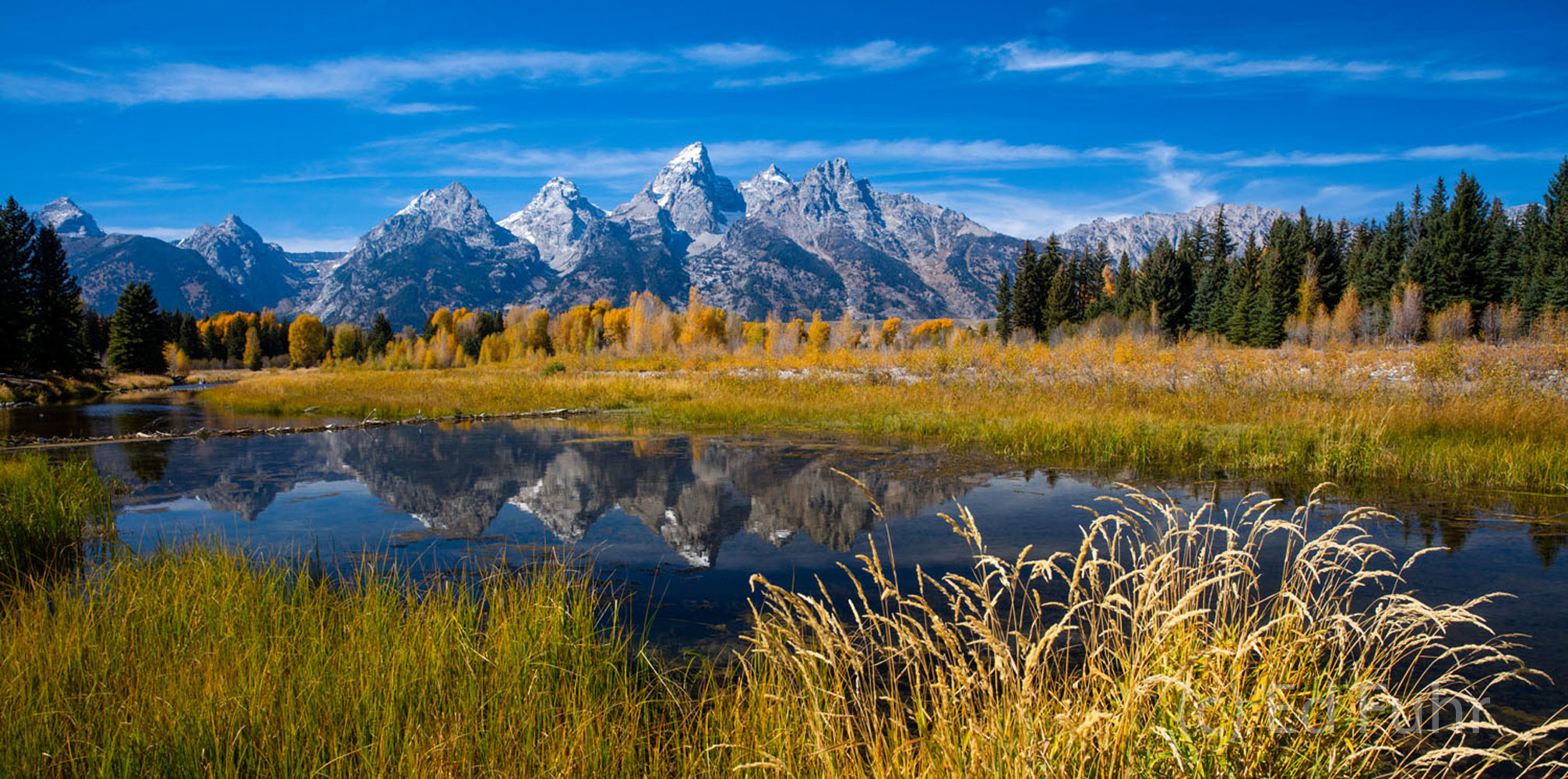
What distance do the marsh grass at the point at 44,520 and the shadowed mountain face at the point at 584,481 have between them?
1198 mm

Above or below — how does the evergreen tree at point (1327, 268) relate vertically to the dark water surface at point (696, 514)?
above

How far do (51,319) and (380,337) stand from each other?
5027 centimetres

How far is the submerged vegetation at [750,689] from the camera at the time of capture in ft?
6.52

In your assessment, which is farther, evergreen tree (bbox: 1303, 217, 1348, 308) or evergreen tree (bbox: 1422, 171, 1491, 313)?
evergreen tree (bbox: 1303, 217, 1348, 308)

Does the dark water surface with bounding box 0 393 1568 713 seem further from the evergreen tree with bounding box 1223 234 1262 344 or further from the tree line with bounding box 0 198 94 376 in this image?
the evergreen tree with bounding box 1223 234 1262 344

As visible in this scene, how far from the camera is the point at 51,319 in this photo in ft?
134

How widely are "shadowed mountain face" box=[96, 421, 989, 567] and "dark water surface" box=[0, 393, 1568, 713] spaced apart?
5 centimetres

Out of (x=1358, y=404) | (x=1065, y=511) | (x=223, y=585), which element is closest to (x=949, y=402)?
(x=1358, y=404)

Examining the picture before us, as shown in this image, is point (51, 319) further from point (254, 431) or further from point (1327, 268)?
point (1327, 268)

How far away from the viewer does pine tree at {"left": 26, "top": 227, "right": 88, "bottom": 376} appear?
39.1 meters

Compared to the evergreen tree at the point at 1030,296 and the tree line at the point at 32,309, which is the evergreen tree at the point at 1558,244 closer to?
the evergreen tree at the point at 1030,296

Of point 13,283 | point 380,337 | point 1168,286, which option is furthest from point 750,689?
point 380,337

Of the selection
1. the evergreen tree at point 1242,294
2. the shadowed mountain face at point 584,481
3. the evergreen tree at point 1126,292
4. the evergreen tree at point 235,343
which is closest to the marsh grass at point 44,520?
the shadowed mountain face at point 584,481

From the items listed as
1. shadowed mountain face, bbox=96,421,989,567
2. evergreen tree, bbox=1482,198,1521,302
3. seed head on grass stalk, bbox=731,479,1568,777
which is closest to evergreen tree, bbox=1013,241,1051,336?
evergreen tree, bbox=1482,198,1521,302
